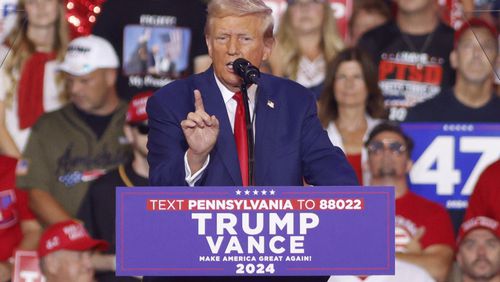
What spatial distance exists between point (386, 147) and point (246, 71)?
2.96 meters

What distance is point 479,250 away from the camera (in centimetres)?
607

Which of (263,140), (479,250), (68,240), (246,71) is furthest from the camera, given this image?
(479,250)

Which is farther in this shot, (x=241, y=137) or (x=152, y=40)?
(x=152, y=40)

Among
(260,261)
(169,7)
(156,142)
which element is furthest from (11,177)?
(260,261)

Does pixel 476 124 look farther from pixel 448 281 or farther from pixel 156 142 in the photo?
pixel 156 142

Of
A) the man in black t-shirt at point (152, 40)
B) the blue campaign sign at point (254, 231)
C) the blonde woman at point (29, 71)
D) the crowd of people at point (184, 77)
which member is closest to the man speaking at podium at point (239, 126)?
the blue campaign sign at point (254, 231)

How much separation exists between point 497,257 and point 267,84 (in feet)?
9.38

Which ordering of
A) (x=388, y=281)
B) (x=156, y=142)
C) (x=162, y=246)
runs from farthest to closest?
(x=388, y=281)
(x=156, y=142)
(x=162, y=246)

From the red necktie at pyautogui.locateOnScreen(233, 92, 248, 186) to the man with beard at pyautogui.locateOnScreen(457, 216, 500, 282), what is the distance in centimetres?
288

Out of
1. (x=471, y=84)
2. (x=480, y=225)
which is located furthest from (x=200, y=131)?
(x=471, y=84)

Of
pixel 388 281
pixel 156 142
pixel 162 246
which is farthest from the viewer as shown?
pixel 388 281

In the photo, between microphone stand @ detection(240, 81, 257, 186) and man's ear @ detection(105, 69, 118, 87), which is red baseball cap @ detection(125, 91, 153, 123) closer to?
man's ear @ detection(105, 69, 118, 87)

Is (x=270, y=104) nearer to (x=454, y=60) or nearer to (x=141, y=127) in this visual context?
(x=141, y=127)

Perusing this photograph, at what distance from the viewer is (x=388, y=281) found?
597 centimetres
